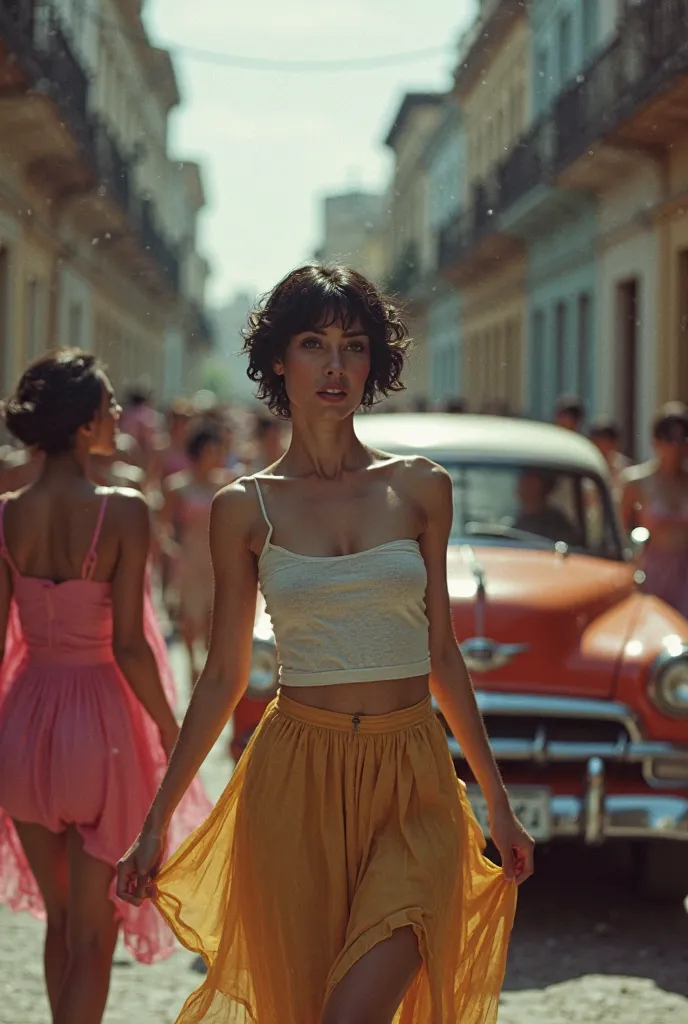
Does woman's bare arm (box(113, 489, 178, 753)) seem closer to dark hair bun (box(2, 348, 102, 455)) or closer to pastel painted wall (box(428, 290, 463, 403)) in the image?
dark hair bun (box(2, 348, 102, 455))

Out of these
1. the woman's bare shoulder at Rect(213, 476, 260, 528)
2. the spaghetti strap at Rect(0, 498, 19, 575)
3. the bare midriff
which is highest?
the woman's bare shoulder at Rect(213, 476, 260, 528)

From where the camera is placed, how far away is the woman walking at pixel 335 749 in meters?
3.30

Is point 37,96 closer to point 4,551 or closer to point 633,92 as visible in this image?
point 4,551

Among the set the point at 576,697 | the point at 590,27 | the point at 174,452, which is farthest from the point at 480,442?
the point at 590,27

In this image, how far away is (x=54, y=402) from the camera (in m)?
4.23

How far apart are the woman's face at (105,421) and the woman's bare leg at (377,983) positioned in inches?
64.0

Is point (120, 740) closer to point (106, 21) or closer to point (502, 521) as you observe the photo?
point (502, 521)

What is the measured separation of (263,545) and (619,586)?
3.77 meters

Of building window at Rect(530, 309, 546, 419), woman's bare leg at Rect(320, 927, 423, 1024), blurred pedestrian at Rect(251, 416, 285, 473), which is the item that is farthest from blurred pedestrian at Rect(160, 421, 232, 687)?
building window at Rect(530, 309, 546, 419)

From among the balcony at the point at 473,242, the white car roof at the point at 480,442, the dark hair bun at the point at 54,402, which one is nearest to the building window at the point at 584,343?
the balcony at the point at 473,242

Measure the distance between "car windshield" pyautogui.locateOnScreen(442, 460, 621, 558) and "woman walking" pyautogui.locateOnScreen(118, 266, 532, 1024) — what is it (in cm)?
371

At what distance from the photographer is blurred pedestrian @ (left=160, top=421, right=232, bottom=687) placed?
10.5m

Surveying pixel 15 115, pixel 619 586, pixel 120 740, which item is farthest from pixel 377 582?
pixel 15 115

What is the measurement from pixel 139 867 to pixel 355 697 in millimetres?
549
